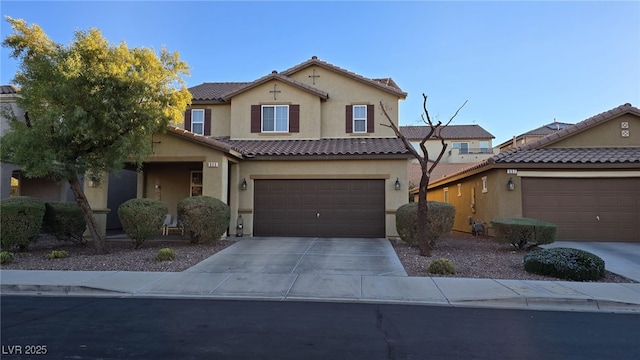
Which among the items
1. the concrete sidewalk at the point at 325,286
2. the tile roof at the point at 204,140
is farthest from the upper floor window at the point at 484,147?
the concrete sidewalk at the point at 325,286

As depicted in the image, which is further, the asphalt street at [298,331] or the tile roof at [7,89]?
the tile roof at [7,89]

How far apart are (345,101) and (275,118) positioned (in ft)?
10.9

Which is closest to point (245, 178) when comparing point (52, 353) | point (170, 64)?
point (170, 64)

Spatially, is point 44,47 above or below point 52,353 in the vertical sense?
above

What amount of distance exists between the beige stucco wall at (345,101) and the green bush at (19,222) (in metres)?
11.3

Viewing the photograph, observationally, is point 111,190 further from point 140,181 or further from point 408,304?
point 408,304

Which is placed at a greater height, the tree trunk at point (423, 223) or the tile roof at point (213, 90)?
the tile roof at point (213, 90)

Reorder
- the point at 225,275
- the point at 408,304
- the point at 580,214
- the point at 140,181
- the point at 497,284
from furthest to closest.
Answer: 1. the point at 140,181
2. the point at 580,214
3. the point at 225,275
4. the point at 497,284
5. the point at 408,304

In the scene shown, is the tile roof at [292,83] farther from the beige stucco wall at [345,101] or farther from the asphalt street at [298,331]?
the asphalt street at [298,331]

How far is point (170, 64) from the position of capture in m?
12.7

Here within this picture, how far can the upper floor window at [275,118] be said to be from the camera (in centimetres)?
1892

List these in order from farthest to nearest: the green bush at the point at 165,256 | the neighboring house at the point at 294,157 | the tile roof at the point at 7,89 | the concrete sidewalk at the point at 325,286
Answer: the tile roof at the point at 7,89 → the neighboring house at the point at 294,157 → the green bush at the point at 165,256 → the concrete sidewalk at the point at 325,286

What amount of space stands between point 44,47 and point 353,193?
11047 millimetres

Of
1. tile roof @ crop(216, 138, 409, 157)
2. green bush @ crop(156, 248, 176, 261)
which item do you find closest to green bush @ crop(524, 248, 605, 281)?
tile roof @ crop(216, 138, 409, 157)
